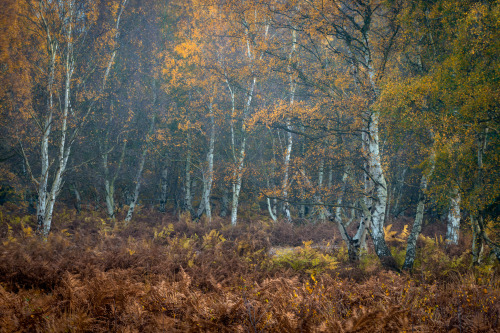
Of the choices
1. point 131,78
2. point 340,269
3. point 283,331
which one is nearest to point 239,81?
point 131,78

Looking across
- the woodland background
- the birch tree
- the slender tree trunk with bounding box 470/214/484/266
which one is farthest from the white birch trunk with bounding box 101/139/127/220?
the slender tree trunk with bounding box 470/214/484/266

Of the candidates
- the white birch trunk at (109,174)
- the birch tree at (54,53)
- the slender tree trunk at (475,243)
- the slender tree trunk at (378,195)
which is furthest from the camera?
the white birch trunk at (109,174)

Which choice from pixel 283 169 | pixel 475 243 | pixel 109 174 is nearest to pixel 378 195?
pixel 475 243

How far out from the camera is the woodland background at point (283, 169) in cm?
393

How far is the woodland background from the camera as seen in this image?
3.93 metres

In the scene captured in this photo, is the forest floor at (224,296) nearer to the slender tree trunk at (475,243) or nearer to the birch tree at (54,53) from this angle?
the slender tree trunk at (475,243)

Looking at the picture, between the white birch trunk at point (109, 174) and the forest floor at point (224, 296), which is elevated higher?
the white birch trunk at point (109, 174)

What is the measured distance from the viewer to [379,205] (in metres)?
7.69

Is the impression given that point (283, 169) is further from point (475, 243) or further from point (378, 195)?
point (475, 243)

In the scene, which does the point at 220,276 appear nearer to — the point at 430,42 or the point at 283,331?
the point at 283,331

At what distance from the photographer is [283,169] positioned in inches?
430

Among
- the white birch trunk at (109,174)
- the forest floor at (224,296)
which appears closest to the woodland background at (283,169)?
the forest floor at (224,296)

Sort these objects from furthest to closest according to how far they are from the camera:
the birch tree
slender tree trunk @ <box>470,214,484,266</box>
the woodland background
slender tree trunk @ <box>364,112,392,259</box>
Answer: the birch tree, slender tree trunk @ <box>364,112,392,259</box>, slender tree trunk @ <box>470,214,484,266</box>, the woodland background

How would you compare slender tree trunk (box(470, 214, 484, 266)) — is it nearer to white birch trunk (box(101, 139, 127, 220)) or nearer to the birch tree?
the birch tree
